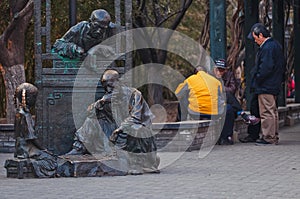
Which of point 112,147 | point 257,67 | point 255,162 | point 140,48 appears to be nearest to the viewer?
point 112,147

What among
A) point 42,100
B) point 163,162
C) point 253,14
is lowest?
point 163,162

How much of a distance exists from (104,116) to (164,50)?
41.4 feet

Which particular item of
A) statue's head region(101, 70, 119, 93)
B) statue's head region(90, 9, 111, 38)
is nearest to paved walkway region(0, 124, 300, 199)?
statue's head region(101, 70, 119, 93)

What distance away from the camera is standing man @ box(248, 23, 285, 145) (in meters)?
14.3

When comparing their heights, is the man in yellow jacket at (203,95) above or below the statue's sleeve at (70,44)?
below

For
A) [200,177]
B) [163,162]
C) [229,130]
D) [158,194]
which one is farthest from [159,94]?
[158,194]

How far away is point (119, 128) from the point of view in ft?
35.6

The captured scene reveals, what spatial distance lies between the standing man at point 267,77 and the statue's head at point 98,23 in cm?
379

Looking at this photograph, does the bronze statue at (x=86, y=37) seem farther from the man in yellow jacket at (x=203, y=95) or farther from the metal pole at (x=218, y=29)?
the metal pole at (x=218, y=29)

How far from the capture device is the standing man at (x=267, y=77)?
46.9 feet

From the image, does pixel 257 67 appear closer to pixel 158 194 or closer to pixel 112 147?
pixel 112 147

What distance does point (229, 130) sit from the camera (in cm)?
1501

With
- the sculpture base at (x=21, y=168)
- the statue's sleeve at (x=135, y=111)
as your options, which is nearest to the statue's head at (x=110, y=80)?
the statue's sleeve at (x=135, y=111)

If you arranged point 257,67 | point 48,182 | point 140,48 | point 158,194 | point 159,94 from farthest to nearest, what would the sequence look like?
1. point 159,94
2. point 140,48
3. point 257,67
4. point 48,182
5. point 158,194
